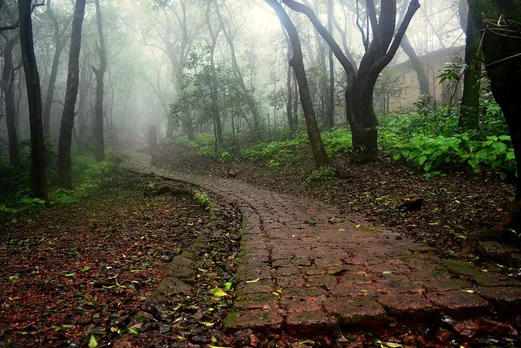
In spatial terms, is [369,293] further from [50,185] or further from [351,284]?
[50,185]

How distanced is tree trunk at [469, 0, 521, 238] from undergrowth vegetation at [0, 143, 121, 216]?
28.9 feet

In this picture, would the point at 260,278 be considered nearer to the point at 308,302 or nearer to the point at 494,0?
the point at 308,302

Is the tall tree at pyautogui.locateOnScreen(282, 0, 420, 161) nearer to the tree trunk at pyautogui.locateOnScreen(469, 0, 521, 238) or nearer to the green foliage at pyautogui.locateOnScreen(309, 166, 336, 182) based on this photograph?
the green foliage at pyautogui.locateOnScreen(309, 166, 336, 182)

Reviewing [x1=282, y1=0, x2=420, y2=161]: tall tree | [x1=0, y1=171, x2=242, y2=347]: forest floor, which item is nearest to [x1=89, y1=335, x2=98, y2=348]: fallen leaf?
[x1=0, y1=171, x2=242, y2=347]: forest floor

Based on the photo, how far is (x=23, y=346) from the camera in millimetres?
1993

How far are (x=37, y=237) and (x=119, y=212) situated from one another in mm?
1739

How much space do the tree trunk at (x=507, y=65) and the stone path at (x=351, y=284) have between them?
36.0 inches

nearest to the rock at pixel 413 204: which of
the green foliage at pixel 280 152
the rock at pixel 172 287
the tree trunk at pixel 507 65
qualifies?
the tree trunk at pixel 507 65

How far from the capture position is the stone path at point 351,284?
7.12ft

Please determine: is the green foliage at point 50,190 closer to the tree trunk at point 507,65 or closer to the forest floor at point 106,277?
the forest floor at point 106,277

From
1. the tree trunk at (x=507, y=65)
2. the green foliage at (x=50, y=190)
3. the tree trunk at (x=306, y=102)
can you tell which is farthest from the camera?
the tree trunk at (x=306, y=102)

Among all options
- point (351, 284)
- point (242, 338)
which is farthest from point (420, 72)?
point (242, 338)

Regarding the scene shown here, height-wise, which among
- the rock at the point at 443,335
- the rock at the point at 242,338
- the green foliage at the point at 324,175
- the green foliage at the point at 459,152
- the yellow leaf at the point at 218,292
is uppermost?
the green foliage at the point at 459,152

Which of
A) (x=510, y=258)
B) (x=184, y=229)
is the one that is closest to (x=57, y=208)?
(x=184, y=229)
